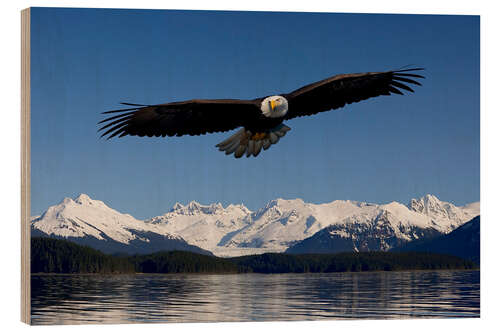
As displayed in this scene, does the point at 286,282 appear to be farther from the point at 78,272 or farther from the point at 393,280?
the point at 78,272

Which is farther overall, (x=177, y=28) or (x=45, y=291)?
(x=177, y=28)

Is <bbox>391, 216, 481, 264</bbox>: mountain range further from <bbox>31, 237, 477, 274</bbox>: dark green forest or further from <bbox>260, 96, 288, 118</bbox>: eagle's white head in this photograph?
<bbox>260, 96, 288, 118</bbox>: eagle's white head

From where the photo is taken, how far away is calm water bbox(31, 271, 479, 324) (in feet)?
26.4

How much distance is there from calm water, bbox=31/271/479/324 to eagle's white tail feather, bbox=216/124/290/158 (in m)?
1.38

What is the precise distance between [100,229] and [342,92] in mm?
3248

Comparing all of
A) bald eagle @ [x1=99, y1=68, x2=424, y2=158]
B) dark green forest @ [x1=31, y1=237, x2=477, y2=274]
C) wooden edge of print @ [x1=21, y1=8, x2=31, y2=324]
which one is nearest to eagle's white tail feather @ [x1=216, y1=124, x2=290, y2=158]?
bald eagle @ [x1=99, y1=68, x2=424, y2=158]

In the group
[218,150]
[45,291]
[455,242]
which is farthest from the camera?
[455,242]

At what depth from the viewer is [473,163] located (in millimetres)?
8906

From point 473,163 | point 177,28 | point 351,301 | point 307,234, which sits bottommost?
point 351,301

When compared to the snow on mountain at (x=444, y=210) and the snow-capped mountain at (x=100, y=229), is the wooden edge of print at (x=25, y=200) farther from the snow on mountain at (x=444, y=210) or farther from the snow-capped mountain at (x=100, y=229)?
the snow on mountain at (x=444, y=210)

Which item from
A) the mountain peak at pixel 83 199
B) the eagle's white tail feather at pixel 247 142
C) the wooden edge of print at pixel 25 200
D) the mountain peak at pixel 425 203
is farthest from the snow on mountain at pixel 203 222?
the mountain peak at pixel 425 203

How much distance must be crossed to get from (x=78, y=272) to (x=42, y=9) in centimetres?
292

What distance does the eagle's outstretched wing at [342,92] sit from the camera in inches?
319

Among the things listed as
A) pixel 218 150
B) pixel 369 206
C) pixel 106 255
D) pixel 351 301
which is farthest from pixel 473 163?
pixel 106 255
